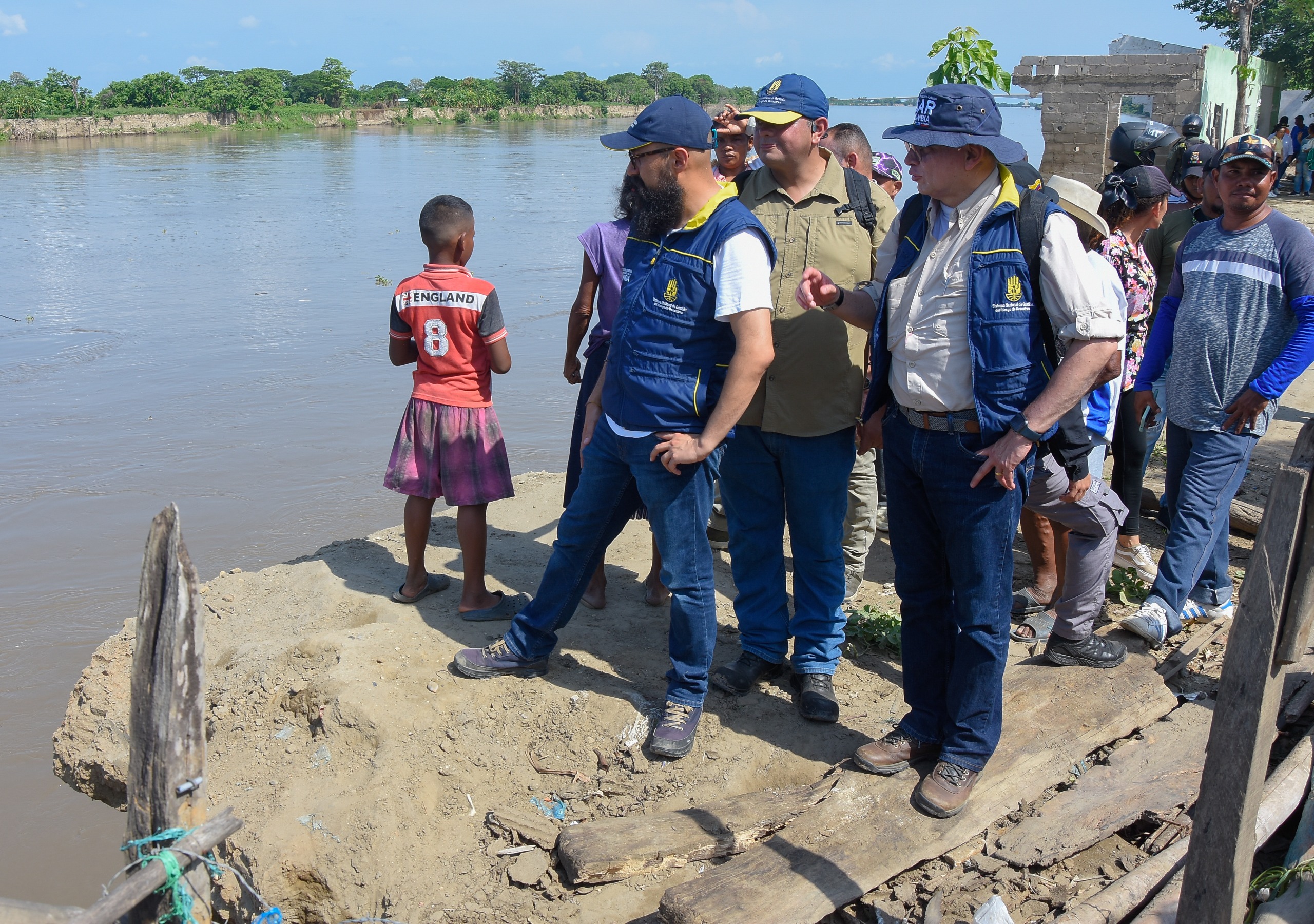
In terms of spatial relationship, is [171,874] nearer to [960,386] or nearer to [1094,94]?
[960,386]

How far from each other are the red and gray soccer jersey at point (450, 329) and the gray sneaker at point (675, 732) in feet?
5.21

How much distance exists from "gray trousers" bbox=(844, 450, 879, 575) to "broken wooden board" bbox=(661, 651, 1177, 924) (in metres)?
0.97

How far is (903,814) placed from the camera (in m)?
3.09

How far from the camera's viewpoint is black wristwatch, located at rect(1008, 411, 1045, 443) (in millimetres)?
2742

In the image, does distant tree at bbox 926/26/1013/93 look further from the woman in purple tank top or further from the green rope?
the green rope

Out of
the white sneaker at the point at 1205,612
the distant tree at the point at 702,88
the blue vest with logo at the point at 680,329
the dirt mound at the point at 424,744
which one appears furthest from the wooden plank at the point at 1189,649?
the distant tree at the point at 702,88

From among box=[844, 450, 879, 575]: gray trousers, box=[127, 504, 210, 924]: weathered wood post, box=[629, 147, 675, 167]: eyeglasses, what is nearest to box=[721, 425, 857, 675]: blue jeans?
box=[844, 450, 879, 575]: gray trousers

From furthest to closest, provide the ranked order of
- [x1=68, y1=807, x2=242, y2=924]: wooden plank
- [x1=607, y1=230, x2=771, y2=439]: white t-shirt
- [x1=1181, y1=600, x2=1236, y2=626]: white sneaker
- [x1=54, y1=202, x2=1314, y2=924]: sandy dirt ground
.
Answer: [x1=1181, y1=600, x2=1236, y2=626]: white sneaker
[x1=607, y1=230, x2=771, y2=439]: white t-shirt
[x1=54, y1=202, x2=1314, y2=924]: sandy dirt ground
[x1=68, y1=807, x2=242, y2=924]: wooden plank

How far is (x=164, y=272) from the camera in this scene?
15867 millimetres

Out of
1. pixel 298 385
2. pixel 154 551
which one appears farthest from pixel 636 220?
pixel 298 385

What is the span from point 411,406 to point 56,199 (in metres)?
24.2

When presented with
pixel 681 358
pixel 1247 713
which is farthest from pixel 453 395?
pixel 1247 713

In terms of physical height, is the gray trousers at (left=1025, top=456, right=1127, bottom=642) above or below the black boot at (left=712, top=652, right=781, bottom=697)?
above

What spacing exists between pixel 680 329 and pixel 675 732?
55.9 inches
